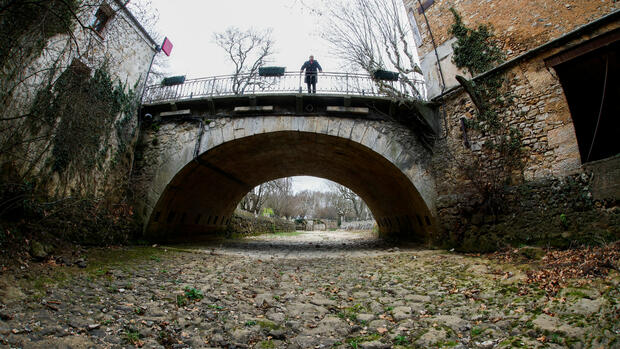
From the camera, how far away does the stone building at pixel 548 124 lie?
4441 millimetres

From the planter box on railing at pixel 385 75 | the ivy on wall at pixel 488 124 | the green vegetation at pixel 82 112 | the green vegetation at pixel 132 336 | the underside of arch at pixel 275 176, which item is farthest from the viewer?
the planter box on railing at pixel 385 75

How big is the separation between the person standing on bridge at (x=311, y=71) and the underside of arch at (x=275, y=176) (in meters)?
1.82

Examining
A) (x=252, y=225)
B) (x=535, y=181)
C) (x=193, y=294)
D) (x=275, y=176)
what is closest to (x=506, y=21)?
(x=535, y=181)

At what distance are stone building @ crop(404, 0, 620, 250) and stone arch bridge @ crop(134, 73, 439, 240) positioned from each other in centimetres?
72

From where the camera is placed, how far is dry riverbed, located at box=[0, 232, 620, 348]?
86.0 inches

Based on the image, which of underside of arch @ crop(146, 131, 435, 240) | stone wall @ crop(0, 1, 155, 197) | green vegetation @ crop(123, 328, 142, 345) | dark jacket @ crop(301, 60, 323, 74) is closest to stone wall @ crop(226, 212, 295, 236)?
underside of arch @ crop(146, 131, 435, 240)

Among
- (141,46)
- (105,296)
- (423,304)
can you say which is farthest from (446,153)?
(141,46)

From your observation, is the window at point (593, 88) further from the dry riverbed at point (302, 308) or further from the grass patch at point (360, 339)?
the grass patch at point (360, 339)

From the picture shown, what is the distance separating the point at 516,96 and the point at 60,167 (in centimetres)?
913

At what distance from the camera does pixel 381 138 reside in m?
7.26

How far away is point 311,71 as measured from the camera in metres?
8.45

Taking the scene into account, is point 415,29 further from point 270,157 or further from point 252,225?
point 252,225

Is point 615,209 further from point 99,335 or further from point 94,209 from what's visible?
point 94,209

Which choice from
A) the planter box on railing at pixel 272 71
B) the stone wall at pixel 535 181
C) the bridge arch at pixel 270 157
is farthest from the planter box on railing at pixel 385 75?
the planter box on railing at pixel 272 71
